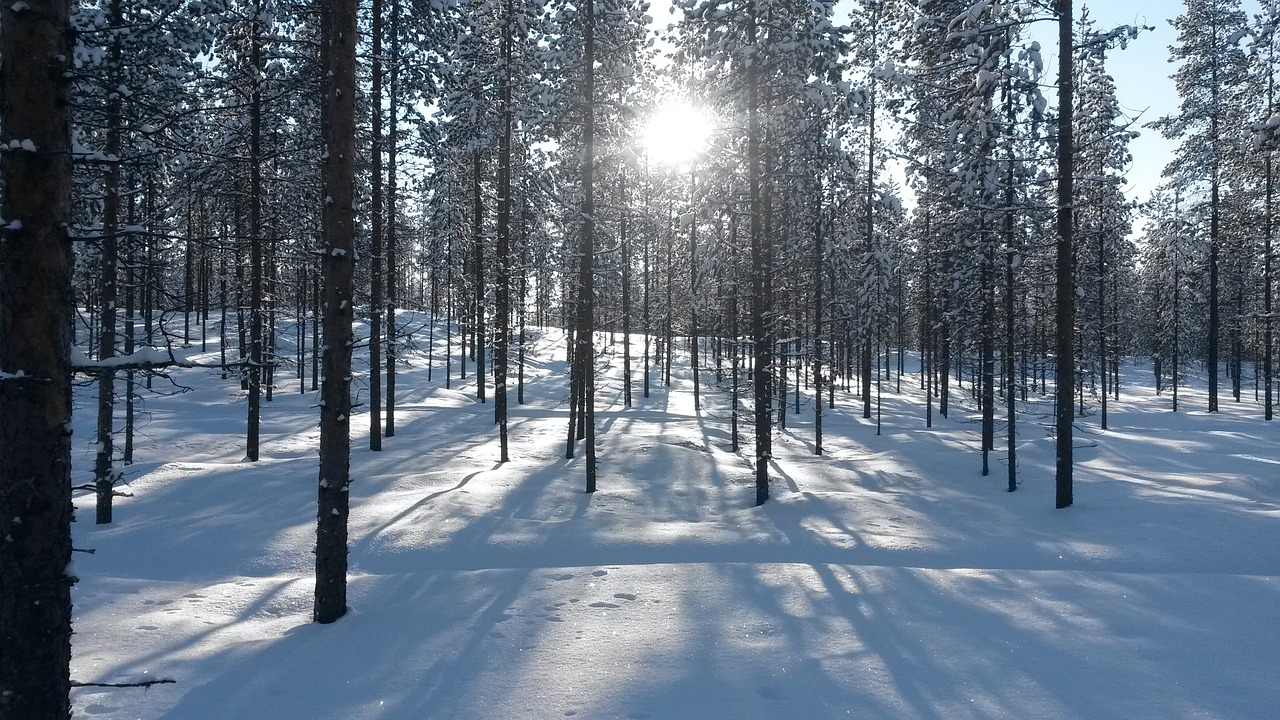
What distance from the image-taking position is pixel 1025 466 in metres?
20.9

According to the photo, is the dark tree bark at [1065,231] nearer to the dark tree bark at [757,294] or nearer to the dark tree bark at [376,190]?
the dark tree bark at [757,294]

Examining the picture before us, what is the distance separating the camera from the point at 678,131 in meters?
18.8

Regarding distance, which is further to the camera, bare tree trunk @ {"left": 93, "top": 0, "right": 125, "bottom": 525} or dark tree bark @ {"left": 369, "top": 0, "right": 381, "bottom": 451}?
dark tree bark @ {"left": 369, "top": 0, "right": 381, "bottom": 451}

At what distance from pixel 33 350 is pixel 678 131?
16386mm

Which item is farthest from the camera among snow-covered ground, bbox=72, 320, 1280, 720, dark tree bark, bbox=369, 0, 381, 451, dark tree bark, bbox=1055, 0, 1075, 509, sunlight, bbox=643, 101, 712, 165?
dark tree bark, bbox=369, 0, 381, 451

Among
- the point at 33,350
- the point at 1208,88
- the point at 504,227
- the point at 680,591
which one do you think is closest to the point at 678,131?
the point at 504,227

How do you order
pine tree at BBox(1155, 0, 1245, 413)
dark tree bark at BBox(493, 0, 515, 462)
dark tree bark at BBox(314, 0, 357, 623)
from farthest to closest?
pine tree at BBox(1155, 0, 1245, 413) → dark tree bark at BBox(493, 0, 515, 462) → dark tree bark at BBox(314, 0, 357, 623)

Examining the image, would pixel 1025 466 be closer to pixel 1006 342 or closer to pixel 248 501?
pixel 1006 342

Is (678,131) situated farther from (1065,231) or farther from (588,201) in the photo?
(1065,231)

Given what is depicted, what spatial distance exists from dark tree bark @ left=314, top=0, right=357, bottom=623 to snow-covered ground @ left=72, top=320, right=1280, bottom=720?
4.23 feet

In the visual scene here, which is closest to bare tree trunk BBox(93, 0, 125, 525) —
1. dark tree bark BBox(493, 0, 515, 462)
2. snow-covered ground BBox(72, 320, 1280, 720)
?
snow-covered ground BBox(72, 320, 1280, 720)

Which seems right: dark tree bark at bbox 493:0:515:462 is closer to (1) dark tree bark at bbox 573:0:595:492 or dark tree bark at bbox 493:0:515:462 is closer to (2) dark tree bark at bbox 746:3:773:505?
(1) dark tree bark at bbox 573:0:595:492

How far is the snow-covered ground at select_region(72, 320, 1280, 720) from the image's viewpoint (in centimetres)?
621

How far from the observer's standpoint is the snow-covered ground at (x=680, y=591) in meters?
6.21
